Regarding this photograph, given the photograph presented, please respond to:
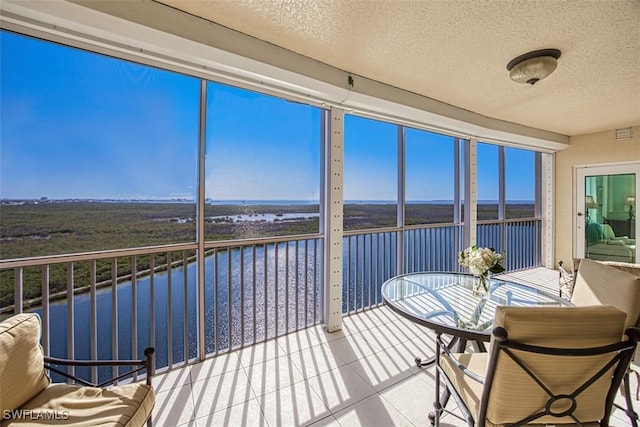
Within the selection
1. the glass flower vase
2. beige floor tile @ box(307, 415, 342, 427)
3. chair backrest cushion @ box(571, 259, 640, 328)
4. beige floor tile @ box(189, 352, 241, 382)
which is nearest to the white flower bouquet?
the glass flower vase

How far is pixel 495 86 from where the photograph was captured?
2641 millimetres

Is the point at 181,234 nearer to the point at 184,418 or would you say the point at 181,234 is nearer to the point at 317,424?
the point at 184,418

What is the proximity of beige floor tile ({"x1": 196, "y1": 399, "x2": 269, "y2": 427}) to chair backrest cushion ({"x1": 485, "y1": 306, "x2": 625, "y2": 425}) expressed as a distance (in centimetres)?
126

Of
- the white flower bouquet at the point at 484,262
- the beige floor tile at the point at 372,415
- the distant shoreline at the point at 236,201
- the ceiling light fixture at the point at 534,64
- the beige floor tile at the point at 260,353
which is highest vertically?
the ceiling light fixture at the point at 534,64

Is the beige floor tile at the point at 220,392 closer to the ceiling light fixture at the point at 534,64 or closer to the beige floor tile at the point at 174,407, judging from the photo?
the beige floor tile at the point at 174,407

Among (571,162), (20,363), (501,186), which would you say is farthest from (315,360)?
(571,162)

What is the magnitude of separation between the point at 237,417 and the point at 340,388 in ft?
2.29

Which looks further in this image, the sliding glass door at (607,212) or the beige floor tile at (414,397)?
the sliding glass door at (607,212)

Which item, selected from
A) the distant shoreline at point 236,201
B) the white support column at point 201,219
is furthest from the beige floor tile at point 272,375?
the distant shoreline at point 236,201

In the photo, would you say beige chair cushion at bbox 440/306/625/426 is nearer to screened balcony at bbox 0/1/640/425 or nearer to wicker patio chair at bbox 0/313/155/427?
screened balcony at bbox 0/1/640/425

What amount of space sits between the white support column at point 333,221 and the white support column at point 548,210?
15.1 feet

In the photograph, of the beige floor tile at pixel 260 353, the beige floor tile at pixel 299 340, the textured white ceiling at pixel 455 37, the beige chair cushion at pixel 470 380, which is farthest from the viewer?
the beige floor tile at pixel 299 340

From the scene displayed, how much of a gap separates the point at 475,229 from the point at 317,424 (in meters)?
3.54

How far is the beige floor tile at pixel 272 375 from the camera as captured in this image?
191 cm
